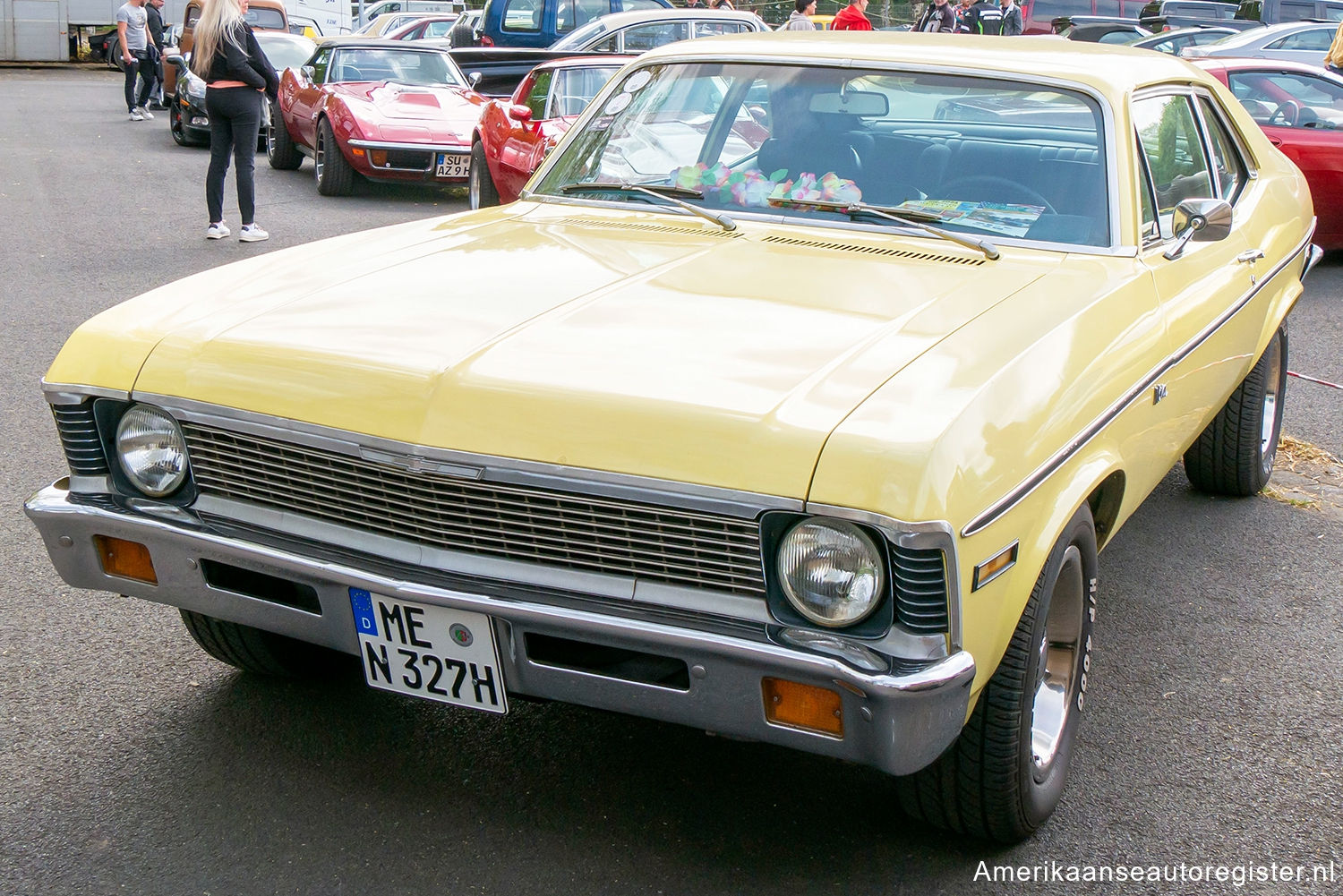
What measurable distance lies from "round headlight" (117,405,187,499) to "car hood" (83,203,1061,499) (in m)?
0.09

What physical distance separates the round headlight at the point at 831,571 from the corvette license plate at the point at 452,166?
9202 mm

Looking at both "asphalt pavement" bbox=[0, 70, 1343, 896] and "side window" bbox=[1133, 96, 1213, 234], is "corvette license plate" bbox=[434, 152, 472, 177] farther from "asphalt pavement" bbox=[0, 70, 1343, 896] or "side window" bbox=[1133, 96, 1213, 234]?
"side window" bbox=[1133, 96, 1213, 234]

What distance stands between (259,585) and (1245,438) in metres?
3.54

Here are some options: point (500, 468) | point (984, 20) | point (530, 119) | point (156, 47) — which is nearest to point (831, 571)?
point (500, 468)

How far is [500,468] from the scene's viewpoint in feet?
7.56

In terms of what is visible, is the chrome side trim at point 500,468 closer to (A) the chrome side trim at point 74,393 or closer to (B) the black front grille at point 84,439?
(A) the chrome side trim at point 74,393

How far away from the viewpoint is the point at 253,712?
3158mm

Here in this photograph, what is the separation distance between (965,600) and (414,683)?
40.9 inches

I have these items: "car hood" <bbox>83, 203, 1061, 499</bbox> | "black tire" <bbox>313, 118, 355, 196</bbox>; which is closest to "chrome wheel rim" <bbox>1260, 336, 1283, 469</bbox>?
"car hood" <bbox>83, 203, 1061, 499</bbox>

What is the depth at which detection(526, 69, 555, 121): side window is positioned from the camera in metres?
9.70

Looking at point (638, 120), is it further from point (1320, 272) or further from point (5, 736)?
point (1320, 272)

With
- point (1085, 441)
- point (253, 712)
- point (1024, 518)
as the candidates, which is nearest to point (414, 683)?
point (253, 712)

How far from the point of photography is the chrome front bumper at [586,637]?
215 cm

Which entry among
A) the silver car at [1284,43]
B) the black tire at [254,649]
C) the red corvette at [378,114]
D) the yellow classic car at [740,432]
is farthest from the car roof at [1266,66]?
the black tire at [254,649]
